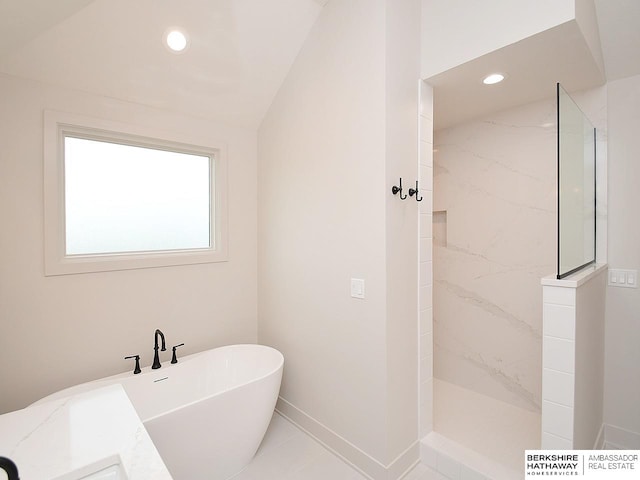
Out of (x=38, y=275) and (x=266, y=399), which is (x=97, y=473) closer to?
(x=266, y=399)

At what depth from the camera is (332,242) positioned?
85.4 inches

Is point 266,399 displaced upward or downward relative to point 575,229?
downward

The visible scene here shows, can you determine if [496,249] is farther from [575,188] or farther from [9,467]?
[9,467]

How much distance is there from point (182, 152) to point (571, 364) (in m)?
2.93

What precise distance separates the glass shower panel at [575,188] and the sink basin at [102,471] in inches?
76.3

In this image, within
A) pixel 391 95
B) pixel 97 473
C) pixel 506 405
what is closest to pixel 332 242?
pixel 391 95

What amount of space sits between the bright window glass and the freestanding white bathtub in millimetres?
938

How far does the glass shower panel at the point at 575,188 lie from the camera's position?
1598mm

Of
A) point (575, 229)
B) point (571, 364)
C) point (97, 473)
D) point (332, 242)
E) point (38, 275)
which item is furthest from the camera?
point (332, 242)

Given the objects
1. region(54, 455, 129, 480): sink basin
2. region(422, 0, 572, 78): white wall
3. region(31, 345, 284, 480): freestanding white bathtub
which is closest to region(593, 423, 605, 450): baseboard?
region(31, 345, 284, 480): freestanding white bathtub

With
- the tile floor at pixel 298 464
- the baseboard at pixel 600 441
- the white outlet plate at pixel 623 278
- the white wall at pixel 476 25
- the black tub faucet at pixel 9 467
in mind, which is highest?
the white wall at pixel 476 25

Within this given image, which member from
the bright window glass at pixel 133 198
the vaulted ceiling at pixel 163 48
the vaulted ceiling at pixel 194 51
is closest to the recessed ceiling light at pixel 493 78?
the vaulted ceiling at pixel 194 51

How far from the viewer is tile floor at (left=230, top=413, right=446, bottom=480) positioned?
1.95m

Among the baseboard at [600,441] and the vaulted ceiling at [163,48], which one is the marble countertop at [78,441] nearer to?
the vaulted ceiling at [163,48]
